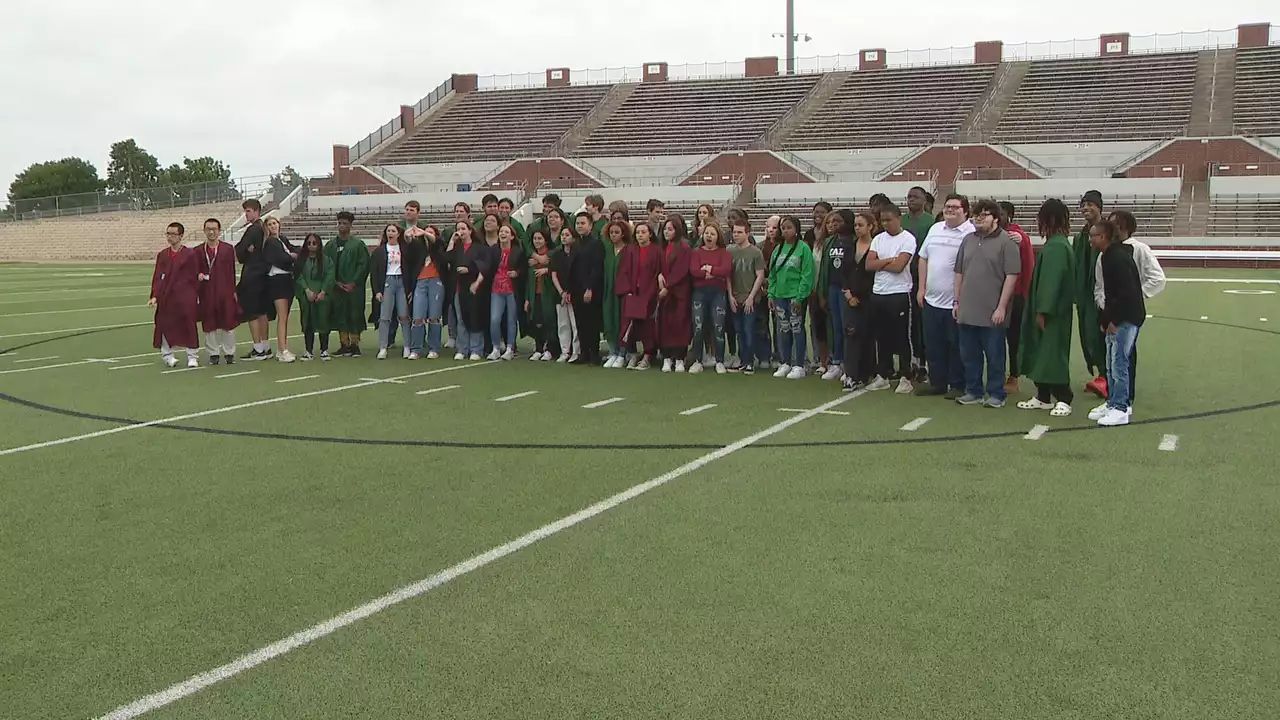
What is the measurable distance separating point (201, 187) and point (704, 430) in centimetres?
5756

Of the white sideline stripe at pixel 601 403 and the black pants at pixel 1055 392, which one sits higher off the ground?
the black pants at pixel 1055 392

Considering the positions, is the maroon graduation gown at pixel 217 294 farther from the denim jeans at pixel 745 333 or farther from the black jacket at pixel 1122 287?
the black jacket at pixel 1122 287

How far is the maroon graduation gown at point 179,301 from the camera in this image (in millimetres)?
12750

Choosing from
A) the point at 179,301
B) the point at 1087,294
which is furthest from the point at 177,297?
the point at 1087,294

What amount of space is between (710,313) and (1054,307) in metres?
4.05

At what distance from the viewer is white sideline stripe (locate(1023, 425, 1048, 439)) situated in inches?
325

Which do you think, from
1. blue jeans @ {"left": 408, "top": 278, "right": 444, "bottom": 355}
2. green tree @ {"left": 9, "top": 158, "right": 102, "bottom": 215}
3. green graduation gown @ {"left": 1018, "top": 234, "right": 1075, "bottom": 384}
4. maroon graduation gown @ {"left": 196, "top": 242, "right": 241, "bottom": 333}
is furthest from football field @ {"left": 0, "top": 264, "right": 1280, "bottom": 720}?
green tree @ {"left": 9, "top": 158, "right": 102, "bottom": 215}

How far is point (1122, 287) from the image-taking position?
8.45 metres

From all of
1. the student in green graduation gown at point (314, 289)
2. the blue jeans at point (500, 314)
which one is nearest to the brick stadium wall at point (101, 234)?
the student in green graduation gown at point (314, 289)

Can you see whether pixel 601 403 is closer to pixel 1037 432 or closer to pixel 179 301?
pixel 1037 432

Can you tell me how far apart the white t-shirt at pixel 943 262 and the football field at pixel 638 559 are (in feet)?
3.18

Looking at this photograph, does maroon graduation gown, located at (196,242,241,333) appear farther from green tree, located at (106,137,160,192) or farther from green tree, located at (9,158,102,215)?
green tree, located at (106,137,160,192)

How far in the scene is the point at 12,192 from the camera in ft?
352

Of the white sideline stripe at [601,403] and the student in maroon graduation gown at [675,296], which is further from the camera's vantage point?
the student in maroon graduation gown at [675,296]
